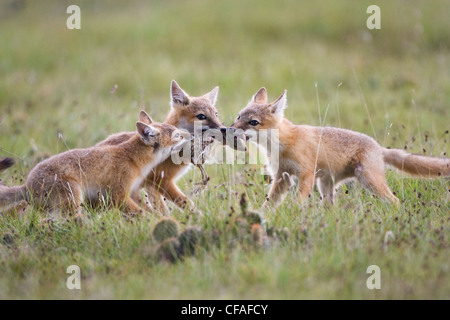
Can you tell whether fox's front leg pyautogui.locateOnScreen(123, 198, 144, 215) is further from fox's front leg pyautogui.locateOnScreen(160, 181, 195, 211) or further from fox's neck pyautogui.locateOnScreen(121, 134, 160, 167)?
fox's front leg pyautogui.locateOnScreen(160, 181, 195, 211)

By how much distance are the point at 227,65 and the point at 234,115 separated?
5888mm

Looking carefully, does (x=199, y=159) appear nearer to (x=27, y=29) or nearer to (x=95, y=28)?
(x=95, y=28)

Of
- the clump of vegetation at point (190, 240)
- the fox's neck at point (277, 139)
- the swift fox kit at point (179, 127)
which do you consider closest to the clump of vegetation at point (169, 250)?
the clump of vegetation at point (190, 240)

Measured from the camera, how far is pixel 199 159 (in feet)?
22.6

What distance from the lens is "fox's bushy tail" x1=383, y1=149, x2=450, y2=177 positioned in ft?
22.0

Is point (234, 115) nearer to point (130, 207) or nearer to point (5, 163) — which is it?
point (130, 207)

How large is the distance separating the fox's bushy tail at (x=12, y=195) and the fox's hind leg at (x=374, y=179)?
3959 millimetres

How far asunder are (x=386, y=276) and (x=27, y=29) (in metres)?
18.3

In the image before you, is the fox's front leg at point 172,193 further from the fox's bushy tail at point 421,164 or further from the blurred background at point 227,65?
the blurred background at point 227,65

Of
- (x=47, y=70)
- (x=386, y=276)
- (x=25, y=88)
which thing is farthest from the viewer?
(x=47, y=70)

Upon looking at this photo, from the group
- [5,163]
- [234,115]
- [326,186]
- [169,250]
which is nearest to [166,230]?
[169,250]

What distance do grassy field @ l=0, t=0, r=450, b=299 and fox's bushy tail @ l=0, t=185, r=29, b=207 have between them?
0.24 m

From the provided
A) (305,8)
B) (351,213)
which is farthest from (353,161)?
(305,8)

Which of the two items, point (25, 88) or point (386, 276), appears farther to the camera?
point (25, 88)
